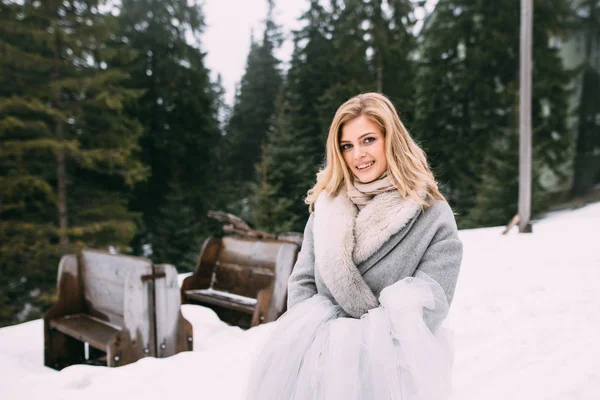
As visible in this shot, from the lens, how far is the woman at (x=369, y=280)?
4.16 ft

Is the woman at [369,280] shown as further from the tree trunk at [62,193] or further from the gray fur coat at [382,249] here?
the tree trunk at [62,193]

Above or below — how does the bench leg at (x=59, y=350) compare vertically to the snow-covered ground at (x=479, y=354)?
below

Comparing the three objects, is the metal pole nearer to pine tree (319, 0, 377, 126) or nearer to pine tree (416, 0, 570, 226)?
pine tree (416, 0, 570, 226)

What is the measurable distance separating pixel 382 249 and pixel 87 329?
2.85m

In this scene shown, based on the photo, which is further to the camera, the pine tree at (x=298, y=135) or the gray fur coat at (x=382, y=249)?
the pine tree at (x=298, y=135)

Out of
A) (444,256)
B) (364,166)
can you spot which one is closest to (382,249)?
(444,256)

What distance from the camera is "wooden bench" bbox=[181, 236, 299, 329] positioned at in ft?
12.9

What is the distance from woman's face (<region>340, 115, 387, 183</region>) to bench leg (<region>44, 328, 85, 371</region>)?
3250 millimetres

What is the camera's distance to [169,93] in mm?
17453

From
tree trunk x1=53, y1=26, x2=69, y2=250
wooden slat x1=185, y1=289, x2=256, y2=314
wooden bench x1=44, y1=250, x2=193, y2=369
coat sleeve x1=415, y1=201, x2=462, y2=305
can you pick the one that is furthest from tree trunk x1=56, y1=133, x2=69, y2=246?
coat sleeve x1=415, y1=201, x2=462, y2=305

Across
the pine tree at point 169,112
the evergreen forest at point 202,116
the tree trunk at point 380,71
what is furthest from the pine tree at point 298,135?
the pine tree at point 169,112

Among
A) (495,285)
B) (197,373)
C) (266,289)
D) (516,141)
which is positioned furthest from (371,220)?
(516,141)

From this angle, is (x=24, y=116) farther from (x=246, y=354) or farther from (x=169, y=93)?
(x=246, y=354)

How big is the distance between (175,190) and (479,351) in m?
15.1
